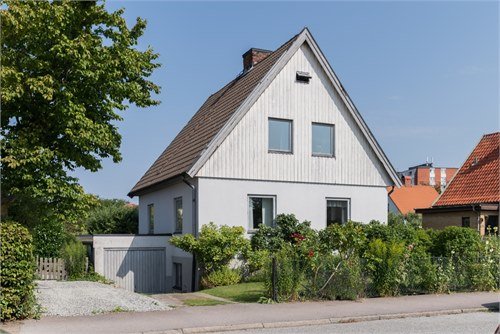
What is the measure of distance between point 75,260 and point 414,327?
534 inches

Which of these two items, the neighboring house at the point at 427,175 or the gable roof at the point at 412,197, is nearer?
the gable roof at the point at 412,197

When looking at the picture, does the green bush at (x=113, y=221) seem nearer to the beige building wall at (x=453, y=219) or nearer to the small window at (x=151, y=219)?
the small window at (x=151, y=219)

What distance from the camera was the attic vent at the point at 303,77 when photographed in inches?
898

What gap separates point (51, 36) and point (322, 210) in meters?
12.7

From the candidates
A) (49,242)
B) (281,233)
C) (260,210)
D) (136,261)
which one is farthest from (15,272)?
(260,210)

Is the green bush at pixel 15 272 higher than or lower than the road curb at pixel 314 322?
higher

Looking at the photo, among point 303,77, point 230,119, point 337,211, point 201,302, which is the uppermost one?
point 303,77

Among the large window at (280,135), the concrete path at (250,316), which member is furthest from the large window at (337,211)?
the concrete path at (250,316)

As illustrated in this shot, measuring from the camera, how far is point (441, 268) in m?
17.0

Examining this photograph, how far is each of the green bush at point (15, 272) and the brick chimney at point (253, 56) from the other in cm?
1774

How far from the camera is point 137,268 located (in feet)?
71.5

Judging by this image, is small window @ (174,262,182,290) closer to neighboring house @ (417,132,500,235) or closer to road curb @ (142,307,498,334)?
road curb @ (142,307,498,334)

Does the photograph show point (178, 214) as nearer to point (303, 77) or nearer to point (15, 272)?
point (303, 77)

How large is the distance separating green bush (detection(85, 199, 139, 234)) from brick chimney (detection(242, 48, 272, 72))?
1056 centimetres
